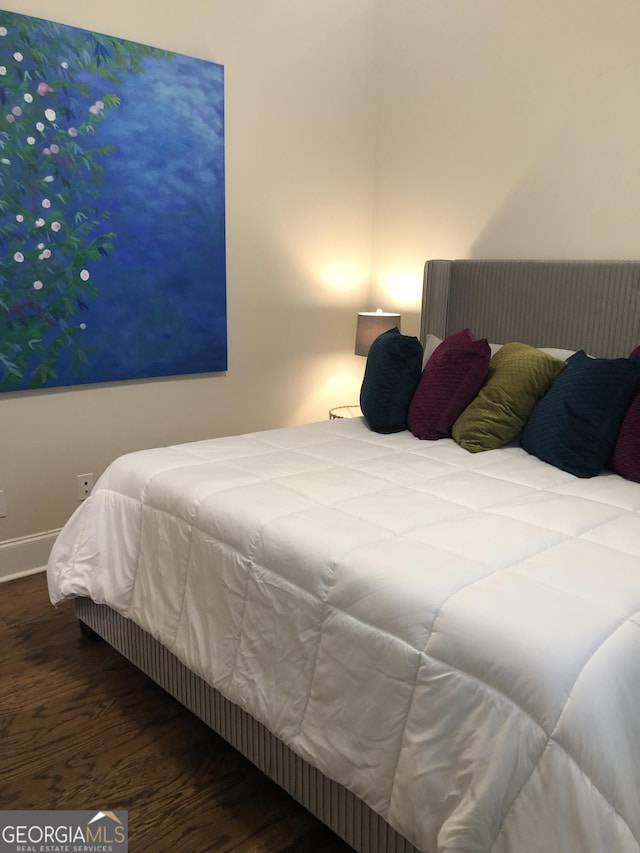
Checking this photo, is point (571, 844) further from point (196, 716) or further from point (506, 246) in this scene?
point (506, 246)

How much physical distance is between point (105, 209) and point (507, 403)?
6.00 feet

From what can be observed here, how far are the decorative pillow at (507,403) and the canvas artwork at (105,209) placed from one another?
57.3 inches

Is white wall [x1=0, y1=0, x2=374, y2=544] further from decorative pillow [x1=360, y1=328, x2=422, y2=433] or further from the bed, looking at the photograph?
decorative pillow [x1=360, y1=328, x2=422, y2=433]

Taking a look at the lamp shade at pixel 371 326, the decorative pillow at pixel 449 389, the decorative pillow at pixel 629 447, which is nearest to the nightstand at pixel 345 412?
the lamp shade at pixel 371 326

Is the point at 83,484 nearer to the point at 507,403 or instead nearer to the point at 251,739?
the point at 251,739

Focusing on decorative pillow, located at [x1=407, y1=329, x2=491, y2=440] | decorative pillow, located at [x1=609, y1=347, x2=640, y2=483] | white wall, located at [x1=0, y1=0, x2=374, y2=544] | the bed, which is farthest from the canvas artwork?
decorative pillow, located at [x1=609, y1=347, x2=640, y2=483]

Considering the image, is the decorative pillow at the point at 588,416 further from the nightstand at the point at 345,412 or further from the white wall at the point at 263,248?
the white wall at the point at 263,248

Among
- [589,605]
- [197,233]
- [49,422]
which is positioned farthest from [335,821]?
[197,233]

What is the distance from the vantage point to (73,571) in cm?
224

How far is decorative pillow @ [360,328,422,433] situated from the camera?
9.11 ft

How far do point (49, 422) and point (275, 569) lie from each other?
1.73 meters

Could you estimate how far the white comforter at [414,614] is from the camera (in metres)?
1.14

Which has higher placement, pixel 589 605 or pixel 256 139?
pixel 256 139

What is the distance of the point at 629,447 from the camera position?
217cm
